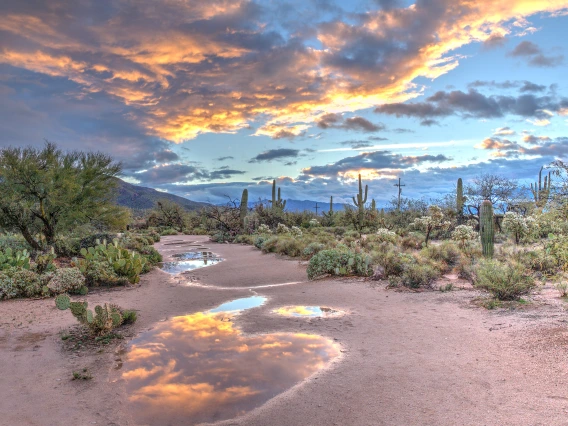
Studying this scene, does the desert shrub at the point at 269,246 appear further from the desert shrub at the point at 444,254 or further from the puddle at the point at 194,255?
the desert shrub at the point at 444,254

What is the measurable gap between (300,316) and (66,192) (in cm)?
1373

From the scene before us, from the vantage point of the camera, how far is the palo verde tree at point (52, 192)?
16.8 m

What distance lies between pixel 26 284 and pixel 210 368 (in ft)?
25.2

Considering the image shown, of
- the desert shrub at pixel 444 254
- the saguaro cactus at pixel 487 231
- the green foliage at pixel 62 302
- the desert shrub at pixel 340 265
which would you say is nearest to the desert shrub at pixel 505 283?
the desert shrub at pixel 340 265

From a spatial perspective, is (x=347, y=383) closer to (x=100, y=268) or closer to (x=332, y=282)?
(x=332, y=282)

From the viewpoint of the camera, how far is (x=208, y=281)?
1454 cm

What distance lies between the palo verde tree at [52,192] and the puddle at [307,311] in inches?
496

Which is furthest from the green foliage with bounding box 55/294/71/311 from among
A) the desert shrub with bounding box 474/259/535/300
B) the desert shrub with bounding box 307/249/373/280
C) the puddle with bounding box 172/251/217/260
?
the puddle with bounding box 172/251/217/260

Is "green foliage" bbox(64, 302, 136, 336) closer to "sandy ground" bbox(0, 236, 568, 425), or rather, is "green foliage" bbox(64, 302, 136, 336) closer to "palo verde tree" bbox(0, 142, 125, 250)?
"sandy ground" bbox(0, 236, 568, 425)

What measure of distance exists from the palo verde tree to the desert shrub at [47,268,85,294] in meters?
6.86

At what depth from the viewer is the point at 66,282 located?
1141cm

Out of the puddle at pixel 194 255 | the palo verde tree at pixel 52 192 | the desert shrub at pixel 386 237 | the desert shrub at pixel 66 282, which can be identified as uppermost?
the palo verde tree at pixel 52 192

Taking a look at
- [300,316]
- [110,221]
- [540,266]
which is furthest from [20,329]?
[540,266]

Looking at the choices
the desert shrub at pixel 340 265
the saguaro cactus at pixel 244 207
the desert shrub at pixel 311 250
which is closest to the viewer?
the desert shrub at pixel 340 265
